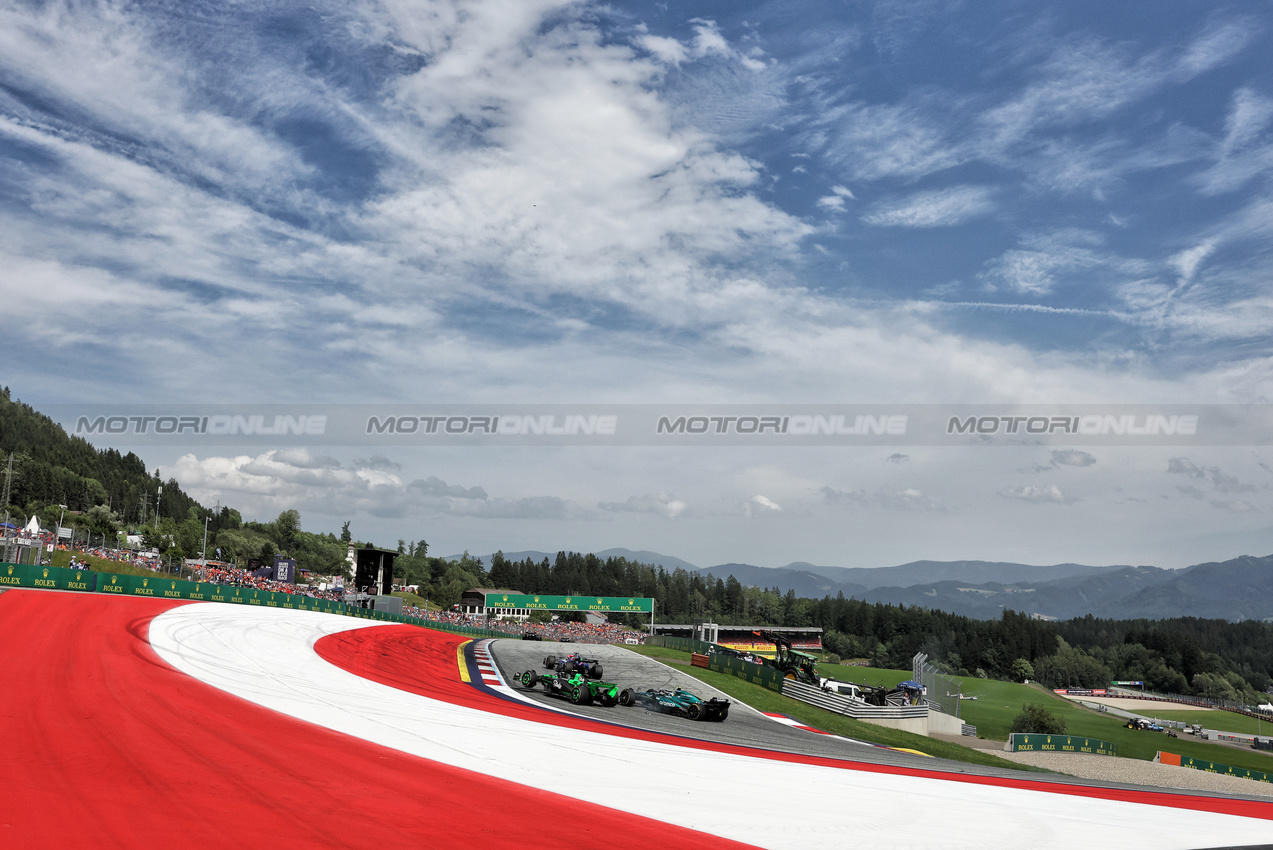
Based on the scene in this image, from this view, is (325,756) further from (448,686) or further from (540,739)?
(448,686)

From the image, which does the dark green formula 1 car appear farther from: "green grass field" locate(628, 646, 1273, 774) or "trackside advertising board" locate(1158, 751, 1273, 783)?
"trackside advertising board" locate(1158, 751, 1273, 783)

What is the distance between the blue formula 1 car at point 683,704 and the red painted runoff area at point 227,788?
1201 cm

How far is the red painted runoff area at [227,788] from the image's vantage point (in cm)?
691

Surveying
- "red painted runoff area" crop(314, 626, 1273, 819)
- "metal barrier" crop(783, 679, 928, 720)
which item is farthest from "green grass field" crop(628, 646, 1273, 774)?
"red painted runoff area" crop(314, 626, 1273, 819)

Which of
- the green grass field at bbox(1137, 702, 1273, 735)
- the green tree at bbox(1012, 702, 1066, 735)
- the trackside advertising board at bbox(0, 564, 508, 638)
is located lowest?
the green grass field at bbox(1137, 702, 1273, 735)

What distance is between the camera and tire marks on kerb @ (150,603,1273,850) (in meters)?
9.42

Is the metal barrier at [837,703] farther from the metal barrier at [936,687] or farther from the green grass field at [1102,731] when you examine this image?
the green grass field at [1102,731]

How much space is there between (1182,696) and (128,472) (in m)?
248

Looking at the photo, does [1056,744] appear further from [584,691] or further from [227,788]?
[227,788]

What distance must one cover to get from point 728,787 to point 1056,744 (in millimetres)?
47717

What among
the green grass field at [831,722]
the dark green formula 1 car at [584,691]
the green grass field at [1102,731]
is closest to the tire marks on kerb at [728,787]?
the dark green formula 1 car at [584,691]

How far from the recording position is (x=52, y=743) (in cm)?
957

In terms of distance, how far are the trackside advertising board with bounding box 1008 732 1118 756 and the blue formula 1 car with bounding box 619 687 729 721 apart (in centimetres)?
3212

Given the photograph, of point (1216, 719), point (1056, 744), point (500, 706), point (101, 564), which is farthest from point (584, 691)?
point (1216, 719)
